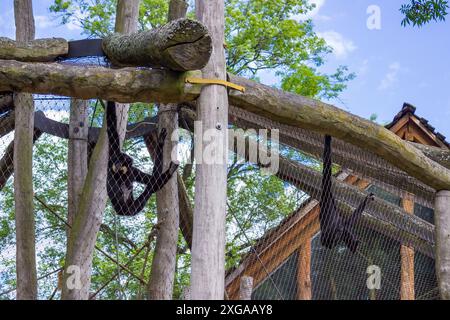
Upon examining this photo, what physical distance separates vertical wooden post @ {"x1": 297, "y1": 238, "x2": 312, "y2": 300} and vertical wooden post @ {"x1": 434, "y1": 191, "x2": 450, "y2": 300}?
158 centimetres

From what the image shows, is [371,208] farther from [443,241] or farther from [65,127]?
[65,127]

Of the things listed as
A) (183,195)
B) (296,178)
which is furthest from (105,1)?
(296,178)

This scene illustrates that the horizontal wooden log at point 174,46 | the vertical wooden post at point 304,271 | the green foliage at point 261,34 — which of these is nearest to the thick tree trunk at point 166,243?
the vertical wooden post at point 304,271

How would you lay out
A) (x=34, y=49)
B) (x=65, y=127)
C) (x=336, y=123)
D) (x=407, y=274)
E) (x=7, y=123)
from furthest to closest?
(x=407, y=274), (x=7, y=123), (x=65, y=127), (x=336, y=123), (x=34, y=49)

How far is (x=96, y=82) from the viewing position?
14.8ft

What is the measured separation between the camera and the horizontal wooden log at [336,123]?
4.98 meters

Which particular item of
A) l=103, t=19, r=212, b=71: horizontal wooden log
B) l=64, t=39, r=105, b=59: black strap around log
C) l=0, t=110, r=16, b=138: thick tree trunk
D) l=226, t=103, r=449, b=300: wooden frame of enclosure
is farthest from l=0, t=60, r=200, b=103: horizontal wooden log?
l=226, t=103, r=449, b=300: wooden frame of enclosure

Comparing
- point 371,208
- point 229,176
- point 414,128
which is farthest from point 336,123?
point 229,176

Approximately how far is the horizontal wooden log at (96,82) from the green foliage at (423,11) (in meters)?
3.39

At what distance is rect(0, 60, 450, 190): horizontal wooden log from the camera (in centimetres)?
450

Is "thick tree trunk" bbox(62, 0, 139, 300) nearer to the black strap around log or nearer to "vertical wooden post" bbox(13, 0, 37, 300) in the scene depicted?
"vertical wooden post" bbox(13, 0, 37, 300)

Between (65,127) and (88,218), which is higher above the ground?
(65,127)

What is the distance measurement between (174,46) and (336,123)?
1532 millimetres
